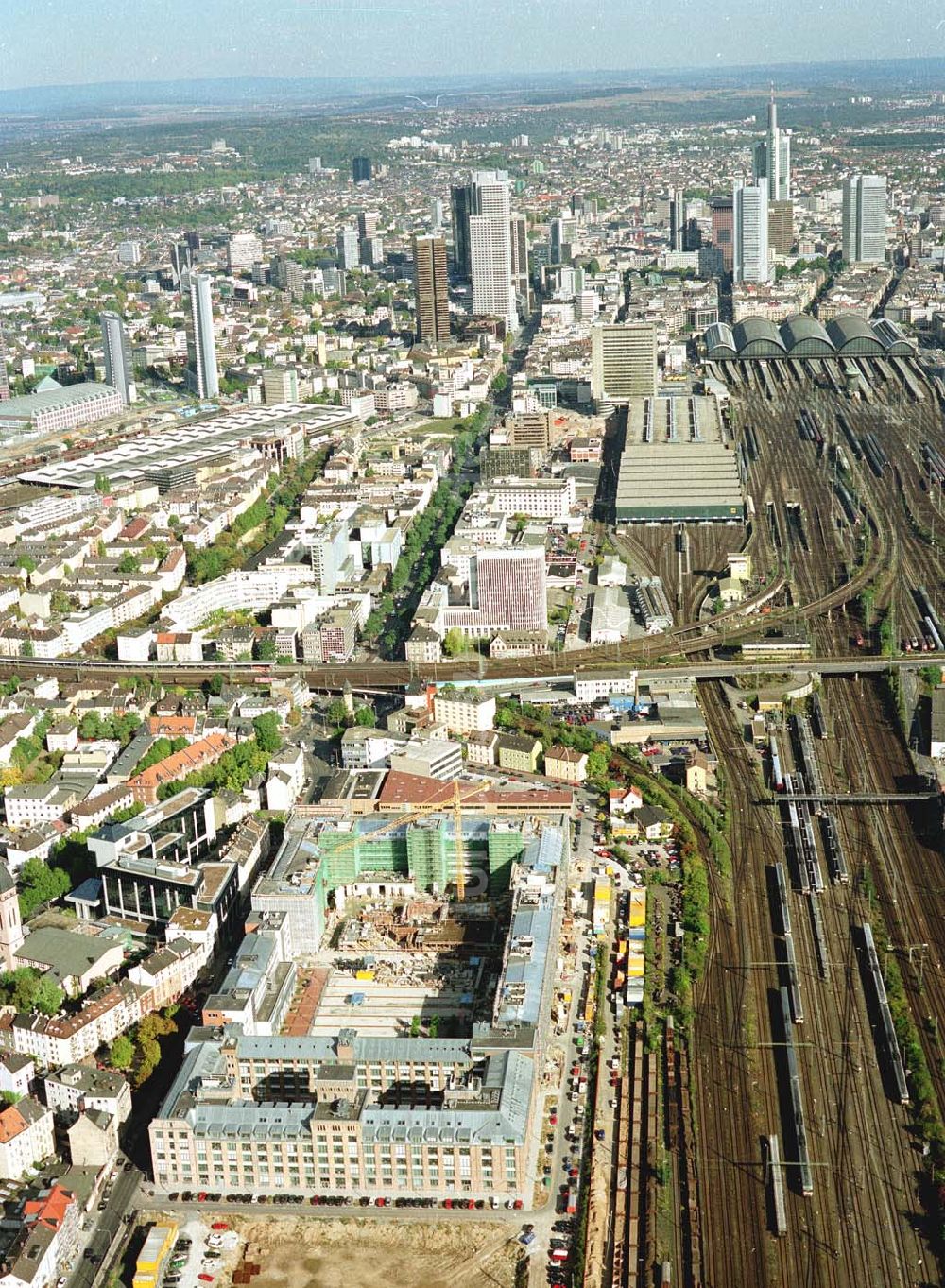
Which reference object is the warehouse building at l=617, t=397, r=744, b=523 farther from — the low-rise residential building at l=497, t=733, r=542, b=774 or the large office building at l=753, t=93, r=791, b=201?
the large office building at l=753, t=93, r=791, b=201

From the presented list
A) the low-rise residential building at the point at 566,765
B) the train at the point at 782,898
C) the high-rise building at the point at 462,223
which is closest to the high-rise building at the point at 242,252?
the high-rise building at the point at 462,223

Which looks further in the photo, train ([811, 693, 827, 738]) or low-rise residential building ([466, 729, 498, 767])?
train ([811, 693, 827, 738])

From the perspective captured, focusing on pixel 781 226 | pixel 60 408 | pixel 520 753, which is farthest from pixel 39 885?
pixel 781 226

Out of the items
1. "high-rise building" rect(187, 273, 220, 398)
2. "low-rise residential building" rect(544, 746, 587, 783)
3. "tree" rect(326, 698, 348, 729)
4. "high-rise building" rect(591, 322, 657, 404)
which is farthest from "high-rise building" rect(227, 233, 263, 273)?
"low-rise residential building" rect(544, 746, 587, 783)

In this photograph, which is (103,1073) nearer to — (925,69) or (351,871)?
(351,871)

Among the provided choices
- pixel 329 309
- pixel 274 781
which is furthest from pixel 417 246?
pixel 274 781

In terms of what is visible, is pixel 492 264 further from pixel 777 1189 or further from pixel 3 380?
pixel 777 1189

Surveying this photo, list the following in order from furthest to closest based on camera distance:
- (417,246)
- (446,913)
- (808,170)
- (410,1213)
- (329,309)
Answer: (808,170) < (329,309) < (417,246) < (446,913) < (410,1213)
